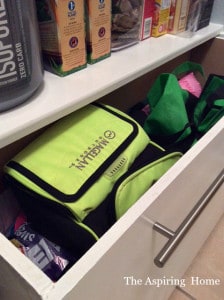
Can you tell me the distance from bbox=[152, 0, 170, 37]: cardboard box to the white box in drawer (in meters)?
0.34

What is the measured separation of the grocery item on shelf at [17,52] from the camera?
333 millimetres

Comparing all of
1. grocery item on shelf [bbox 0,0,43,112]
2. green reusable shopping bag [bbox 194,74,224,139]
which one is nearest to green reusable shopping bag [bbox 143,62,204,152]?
green reusable shopping bag [bbox 194,74,224,139]

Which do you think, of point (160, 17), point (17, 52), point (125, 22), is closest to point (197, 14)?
point (160, 17)

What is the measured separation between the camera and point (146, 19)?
650mm

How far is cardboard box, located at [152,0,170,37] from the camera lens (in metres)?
0.66

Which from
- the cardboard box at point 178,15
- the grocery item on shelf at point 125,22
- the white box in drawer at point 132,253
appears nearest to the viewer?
the white box in drawer at point 132,253

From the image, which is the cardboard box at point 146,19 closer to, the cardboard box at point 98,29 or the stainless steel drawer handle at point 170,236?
the cardboard box at point 98,29

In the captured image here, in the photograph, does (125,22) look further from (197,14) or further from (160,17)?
(197,14)

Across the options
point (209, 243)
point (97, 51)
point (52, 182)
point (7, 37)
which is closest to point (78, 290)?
point (52, 182)

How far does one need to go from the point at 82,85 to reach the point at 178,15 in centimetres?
39

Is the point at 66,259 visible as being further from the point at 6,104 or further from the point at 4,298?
the point at 6,104

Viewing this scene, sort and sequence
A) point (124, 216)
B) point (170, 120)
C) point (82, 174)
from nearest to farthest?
point (124, 216), point (82, 174), point (170, 120)

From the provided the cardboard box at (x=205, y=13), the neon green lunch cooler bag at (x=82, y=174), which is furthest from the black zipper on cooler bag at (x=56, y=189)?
the cardboard box at (x=205, y=13)

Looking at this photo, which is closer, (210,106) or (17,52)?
(17,52)
